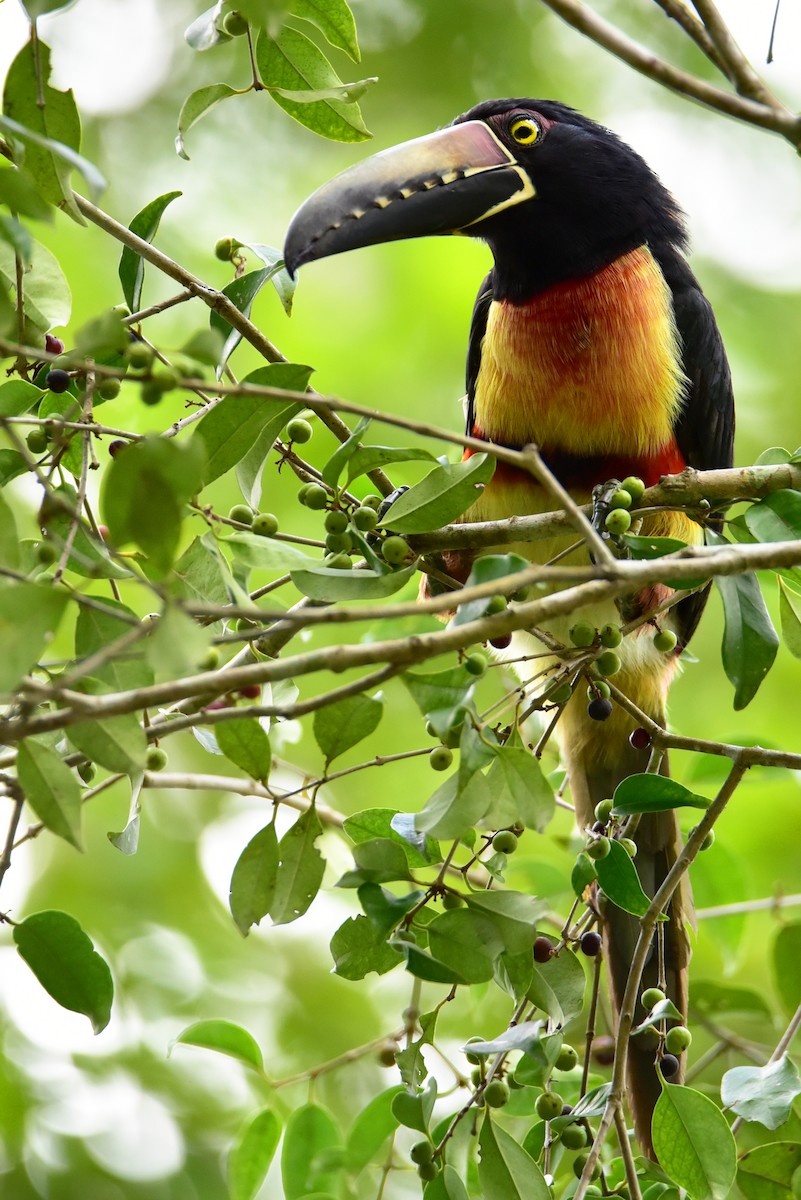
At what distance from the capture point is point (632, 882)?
5.66 feet

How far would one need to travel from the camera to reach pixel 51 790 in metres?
1.33

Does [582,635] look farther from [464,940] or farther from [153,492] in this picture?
[153,492]

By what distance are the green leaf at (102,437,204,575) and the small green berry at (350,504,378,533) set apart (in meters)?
0.58

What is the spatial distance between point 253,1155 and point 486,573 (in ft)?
4.14

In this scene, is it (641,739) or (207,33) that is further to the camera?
(641,739)

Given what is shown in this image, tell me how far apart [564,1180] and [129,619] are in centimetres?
164

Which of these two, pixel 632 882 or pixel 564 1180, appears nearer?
pixel 632 882

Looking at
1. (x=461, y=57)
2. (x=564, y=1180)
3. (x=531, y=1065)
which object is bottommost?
(x=564, y=1180)

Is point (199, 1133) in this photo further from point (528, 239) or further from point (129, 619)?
point (129, 619)

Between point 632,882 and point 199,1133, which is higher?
point 632,882

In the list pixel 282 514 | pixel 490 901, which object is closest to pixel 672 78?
pixel 490 901

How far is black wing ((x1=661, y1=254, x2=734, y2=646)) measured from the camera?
9.11 feet

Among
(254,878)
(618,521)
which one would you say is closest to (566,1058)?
(254,878)

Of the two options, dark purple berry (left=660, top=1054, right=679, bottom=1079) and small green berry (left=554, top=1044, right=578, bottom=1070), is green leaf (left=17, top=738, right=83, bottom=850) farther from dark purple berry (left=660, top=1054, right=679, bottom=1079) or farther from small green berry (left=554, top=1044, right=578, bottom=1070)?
dark purple berry (left=660, top=1054, right=679, bottom=1079)
